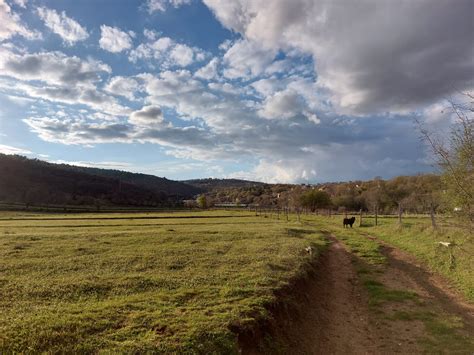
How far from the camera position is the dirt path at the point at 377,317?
10.0 metres

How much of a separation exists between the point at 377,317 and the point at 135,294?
334 inches

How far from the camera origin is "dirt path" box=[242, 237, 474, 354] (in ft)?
32.9

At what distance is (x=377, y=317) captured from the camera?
12.3 metres

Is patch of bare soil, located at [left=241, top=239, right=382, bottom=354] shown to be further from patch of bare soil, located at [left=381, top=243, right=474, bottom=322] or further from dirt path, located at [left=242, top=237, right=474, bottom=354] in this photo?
patch of bare soil, located at [left=381, top=243, right=474, bottom=322]

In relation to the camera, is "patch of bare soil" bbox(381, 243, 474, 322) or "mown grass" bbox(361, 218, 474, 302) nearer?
"patch of bare soil" bbox(381, 243, 474, 322)

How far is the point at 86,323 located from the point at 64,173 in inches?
7160

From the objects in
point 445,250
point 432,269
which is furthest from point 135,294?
point 445,250

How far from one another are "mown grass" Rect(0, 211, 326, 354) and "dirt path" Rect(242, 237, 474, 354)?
1.24m

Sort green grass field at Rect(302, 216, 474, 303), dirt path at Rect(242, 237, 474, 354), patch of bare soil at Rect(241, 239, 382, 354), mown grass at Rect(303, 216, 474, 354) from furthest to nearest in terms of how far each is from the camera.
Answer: green grass field at Rect(302, 216, 474, 303), mown grass at Rect(303, 216, 474, 354), dirt path at Rect(242, 237, 474, 354), patch of bare soil at Rect(241, 239, 382, 354)

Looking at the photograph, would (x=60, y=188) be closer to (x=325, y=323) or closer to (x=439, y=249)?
(x=439, y=249)

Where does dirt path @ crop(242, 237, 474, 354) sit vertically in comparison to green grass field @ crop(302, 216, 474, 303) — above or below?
below

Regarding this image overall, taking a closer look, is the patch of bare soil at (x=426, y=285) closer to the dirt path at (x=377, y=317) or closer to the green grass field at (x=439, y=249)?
the dirt path at (x=377, y=317)

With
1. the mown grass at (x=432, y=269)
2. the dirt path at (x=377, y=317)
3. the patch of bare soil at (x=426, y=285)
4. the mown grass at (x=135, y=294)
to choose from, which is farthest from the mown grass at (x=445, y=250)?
the mown grass at (x=135, y=294)

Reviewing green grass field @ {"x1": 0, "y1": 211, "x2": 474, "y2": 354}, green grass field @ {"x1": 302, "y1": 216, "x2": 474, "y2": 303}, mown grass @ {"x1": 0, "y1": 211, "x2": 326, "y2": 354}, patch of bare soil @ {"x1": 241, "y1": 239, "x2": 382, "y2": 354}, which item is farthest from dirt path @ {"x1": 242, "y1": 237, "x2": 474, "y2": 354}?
mown grass @ {"x1": 0, "y1": 211, "x2": 326, "y2": 354}
